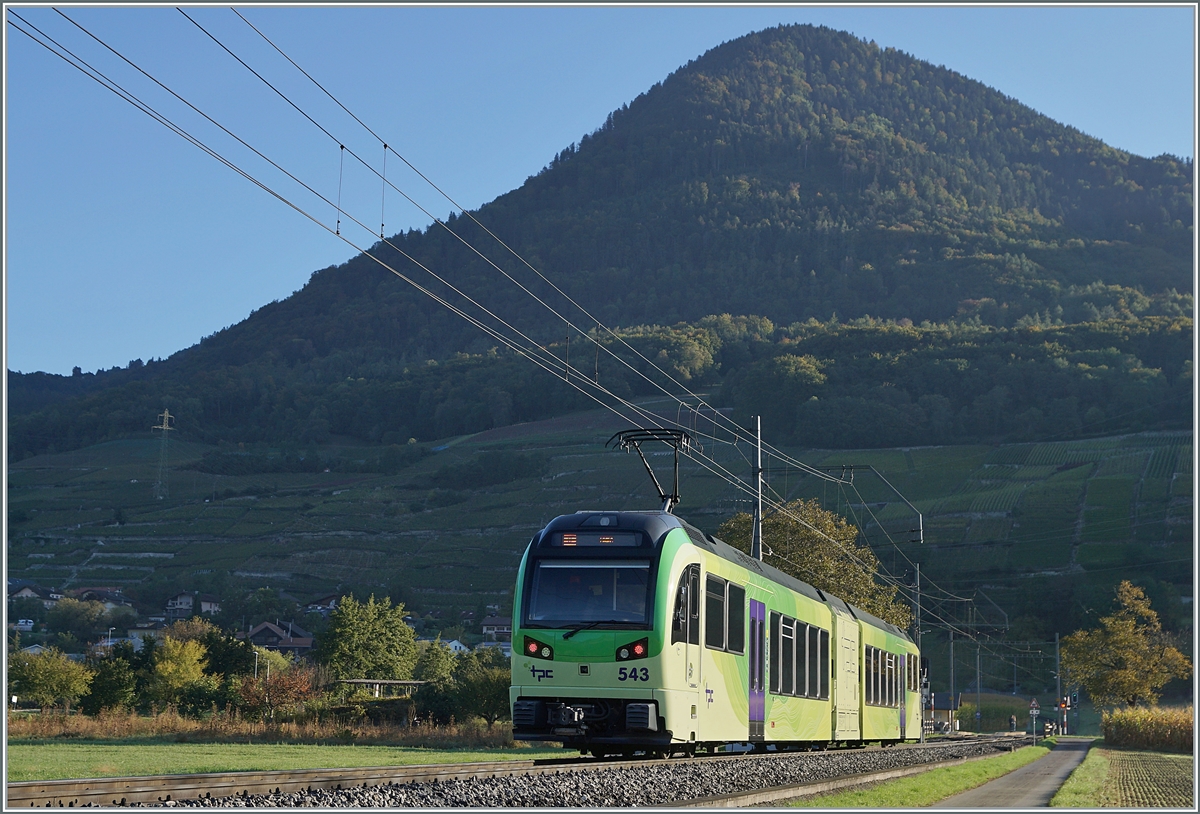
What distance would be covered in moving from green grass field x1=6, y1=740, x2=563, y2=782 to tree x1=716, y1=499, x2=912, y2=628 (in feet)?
60.8

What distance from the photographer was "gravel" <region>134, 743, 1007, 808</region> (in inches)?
467

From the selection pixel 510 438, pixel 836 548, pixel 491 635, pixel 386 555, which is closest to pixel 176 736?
pixel 836 548

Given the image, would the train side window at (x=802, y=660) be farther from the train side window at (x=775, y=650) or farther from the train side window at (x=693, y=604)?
the train side window at (x=693, y=604)

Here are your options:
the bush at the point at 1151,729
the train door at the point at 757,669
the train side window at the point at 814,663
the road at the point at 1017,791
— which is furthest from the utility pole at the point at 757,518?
the bush at the point at 1151,729

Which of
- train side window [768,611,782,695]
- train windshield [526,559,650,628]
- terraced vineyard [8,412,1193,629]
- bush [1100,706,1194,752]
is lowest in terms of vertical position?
bush [1100,706,1194,752]

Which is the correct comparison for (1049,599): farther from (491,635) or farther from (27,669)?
(27,669)

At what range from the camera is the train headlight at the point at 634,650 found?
16.0 metres

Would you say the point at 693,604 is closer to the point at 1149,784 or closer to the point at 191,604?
the point at 1149,784

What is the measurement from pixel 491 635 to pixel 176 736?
251ft

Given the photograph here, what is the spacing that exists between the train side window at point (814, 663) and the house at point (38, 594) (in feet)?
436

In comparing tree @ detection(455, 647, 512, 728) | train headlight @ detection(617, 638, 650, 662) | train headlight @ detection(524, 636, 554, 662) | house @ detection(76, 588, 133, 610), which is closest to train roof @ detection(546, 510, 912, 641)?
train headlight @ detection(617, 638, 650, 662)

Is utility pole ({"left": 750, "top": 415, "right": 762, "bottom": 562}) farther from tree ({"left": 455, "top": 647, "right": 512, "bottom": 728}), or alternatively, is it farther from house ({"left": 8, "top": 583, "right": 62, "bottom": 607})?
house ({"left": 8, "top": 583, "right": 62, "bottom": 607})

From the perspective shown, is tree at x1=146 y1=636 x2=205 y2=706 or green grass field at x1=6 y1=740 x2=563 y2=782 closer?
green grass field at x1=6 y1=740 x2=563 y2=782

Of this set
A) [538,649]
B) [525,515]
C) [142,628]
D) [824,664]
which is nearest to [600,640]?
[538,649]
